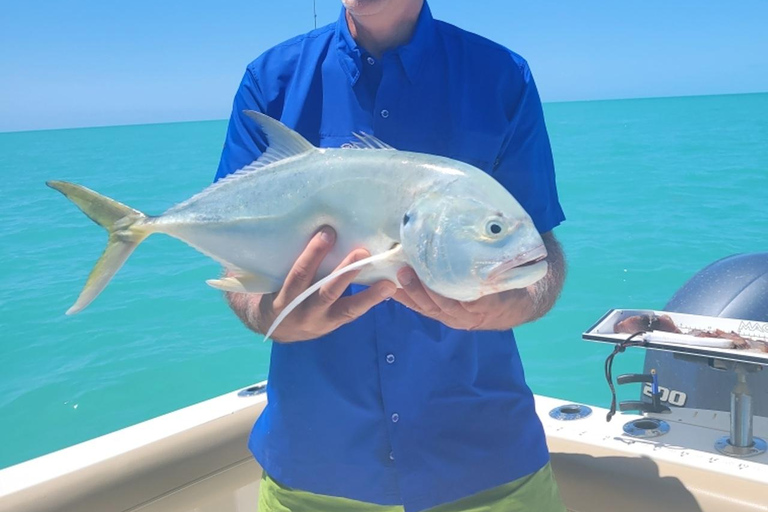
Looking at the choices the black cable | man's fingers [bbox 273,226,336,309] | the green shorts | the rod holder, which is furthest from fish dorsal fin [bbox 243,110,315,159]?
the rod holder

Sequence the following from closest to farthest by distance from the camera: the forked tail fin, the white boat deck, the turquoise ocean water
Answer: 1. the forked tail fin
2. the white boat deck
3. the turquoise ocean water

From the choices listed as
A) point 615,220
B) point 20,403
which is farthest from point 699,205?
point 20,403

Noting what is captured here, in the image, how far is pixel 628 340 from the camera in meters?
2.18

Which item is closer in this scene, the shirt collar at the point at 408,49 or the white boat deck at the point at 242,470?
the shirt collar at the point at 408,49

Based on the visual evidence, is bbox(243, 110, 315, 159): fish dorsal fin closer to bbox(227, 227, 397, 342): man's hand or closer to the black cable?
bbox(227, 227, 397, 342): man's hand

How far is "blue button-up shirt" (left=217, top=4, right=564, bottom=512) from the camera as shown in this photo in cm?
152

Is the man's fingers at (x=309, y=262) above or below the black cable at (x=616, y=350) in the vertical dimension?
above

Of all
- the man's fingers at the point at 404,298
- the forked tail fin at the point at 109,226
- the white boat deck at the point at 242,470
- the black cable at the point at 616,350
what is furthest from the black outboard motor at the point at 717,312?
the forked tail fin at the point at 109,226

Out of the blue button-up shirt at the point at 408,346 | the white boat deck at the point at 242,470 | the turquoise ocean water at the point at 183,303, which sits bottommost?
the turquoise ocean water at the point at 183,303

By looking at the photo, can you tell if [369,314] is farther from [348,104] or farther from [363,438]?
[348,104]

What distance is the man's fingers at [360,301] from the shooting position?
1217 millimetres

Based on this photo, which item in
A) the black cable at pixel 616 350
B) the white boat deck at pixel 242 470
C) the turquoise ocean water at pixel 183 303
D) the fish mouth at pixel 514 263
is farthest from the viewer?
the turquoise ocean water at pixel 183 303

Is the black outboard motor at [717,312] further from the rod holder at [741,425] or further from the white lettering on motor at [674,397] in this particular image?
the rod holder at [741,425]

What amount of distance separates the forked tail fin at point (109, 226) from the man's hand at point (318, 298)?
0.29 metres
